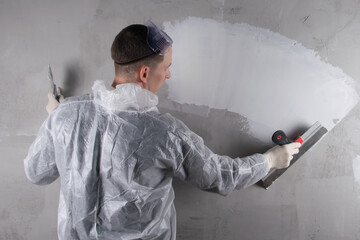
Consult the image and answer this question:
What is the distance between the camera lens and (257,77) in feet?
3.86

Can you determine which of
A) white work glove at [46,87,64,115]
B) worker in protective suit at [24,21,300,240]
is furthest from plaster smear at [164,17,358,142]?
white work glove at [46,87,64,115]

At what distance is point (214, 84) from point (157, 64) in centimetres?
38

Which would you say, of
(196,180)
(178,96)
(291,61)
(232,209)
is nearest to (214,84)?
(178,96)

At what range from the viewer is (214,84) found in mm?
1200

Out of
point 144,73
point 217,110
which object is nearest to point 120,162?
point 144,73

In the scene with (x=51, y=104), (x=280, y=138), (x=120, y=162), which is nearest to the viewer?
(x=120, y=162)

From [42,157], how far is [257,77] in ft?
3.02

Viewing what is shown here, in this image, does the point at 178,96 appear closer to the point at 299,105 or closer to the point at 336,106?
the point at 299,105

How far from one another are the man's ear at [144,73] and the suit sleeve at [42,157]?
1.20 ft

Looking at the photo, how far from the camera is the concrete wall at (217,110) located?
3.75 feet

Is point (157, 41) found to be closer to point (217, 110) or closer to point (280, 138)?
point (217, 110)

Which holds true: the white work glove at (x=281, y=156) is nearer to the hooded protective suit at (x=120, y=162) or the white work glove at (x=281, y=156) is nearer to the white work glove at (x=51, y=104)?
the hooded protective suit at (x=120, y=162)

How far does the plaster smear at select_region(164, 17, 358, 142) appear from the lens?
1150mm

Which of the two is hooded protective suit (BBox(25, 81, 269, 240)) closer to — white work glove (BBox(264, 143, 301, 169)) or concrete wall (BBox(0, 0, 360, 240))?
white work glove (BBox(264, 143, 301, 169))
